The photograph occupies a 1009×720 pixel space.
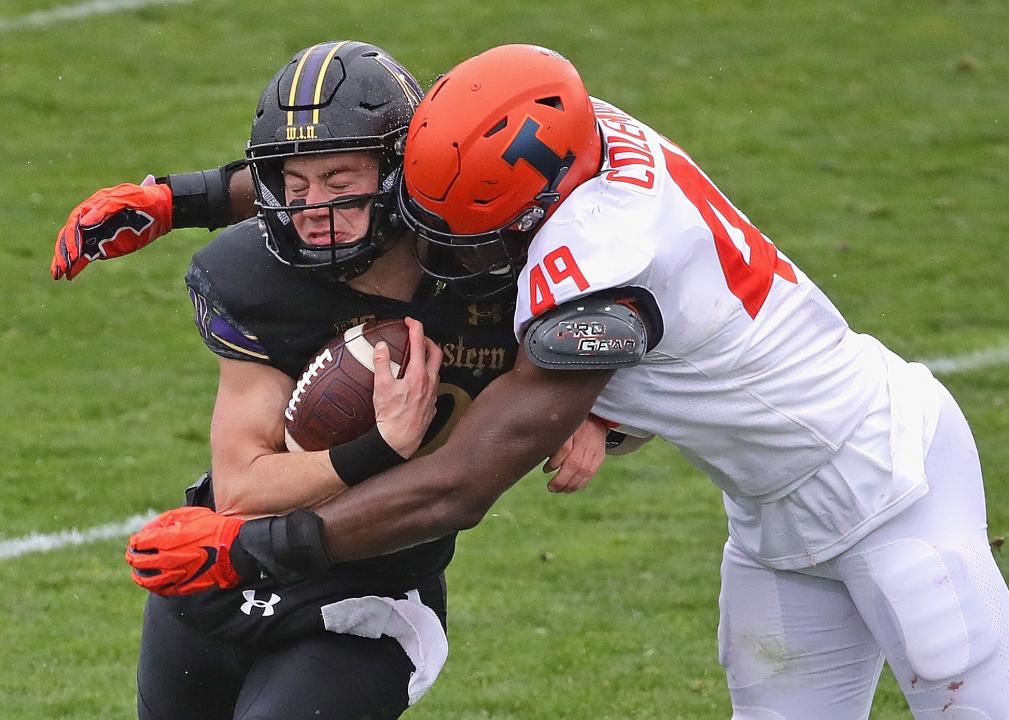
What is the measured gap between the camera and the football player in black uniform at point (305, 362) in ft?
10.9

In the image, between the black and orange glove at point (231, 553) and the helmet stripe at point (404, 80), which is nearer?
the black and orange glove at point (231, 553)

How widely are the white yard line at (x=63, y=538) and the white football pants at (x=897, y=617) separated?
2752 mm

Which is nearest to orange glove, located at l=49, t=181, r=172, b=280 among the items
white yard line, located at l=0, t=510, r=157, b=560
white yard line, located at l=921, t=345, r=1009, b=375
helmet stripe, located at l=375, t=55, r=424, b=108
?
helmet stripe, located at l=375, t=55, r=424, b=108

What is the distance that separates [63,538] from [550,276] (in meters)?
3.24

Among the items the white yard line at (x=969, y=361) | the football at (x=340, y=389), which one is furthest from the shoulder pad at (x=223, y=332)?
the white yard line at (x=969, y=361)

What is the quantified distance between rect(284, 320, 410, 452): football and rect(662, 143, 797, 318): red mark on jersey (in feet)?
2.07

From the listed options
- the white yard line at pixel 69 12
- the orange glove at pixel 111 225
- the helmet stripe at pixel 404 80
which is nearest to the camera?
the helmet stripe at pixel 404 80

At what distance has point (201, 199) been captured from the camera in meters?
4.02

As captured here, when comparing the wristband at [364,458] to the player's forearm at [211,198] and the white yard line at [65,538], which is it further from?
the white yard line at [65,538]

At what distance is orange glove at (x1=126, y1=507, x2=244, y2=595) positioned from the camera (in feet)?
10.4

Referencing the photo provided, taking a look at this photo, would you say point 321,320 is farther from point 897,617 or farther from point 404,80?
point 897,617

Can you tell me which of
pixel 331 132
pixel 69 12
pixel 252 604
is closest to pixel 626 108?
pixel 69 12

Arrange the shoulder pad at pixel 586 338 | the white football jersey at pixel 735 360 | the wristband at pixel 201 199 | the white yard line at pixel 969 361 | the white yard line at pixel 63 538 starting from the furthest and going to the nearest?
the white yard line at pixel 969 361 → the white yard line at pixel 63 538 → the wristband at pixel 201 199 → the white football jersey at pixel 735 360 → the shoulder pad at pixel 586 338

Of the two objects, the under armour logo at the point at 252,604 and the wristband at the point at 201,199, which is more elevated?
the wristband at the point at 201,199
